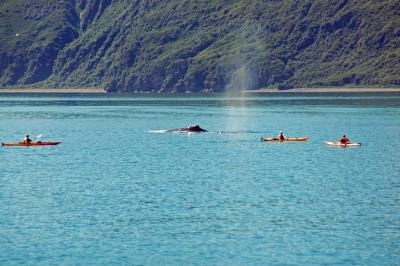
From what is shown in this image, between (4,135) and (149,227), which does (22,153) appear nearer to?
(4,135)

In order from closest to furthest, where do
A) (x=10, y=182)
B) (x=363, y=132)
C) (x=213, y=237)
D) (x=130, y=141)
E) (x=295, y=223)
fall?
(x=213, y=237), (x=295, y=223), (x=10, y=182), (x=130, y=141), (x=363, y=132)

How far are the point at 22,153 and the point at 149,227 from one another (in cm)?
7146

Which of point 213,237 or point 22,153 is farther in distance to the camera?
point 22,153

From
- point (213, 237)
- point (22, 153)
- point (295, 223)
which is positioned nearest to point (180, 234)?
point (213, 237)

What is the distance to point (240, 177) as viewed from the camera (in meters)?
103

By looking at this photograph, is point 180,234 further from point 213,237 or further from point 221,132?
point 221,132

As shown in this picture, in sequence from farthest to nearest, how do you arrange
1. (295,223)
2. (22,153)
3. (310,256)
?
1. (22,153)
2. (295,223)
3. (310,256)

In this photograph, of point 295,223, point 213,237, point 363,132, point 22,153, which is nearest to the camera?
point 213,237

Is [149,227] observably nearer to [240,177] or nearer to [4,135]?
[240,177]

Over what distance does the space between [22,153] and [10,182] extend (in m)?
39.6

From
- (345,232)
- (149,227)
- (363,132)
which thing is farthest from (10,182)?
(363,132)

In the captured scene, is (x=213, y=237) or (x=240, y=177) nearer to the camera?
(x=213, y=237)

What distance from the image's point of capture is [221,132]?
18562cm

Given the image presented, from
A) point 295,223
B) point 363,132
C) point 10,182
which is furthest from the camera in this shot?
point 363,132
